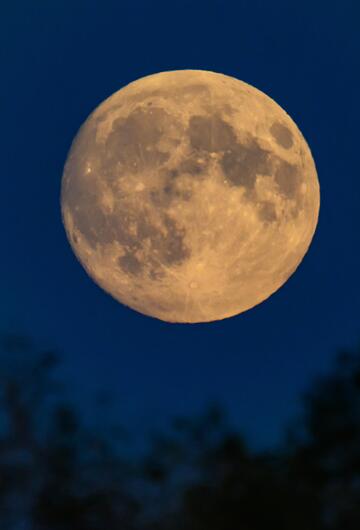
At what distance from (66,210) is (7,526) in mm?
9387

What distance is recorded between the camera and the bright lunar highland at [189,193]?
848 centimetres

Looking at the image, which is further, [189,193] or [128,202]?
[128,202]

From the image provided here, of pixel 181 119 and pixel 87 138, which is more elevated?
pixel 87 138

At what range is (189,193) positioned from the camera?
8.43m

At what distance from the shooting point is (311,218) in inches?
394

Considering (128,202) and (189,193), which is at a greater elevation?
(128,202)

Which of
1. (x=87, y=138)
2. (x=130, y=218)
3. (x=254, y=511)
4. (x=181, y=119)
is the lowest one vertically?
(x=254, y=511)

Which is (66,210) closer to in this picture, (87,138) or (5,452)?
(87,138)

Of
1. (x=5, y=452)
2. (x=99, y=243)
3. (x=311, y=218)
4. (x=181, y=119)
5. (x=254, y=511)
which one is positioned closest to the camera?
(x=181, y=119)

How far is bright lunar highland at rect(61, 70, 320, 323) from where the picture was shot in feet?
27.8

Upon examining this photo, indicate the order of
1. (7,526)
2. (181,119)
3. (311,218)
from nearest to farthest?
(181,119), (311,218), (7,526)

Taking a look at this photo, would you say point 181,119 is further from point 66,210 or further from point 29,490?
point 29,490

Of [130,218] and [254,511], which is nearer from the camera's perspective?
[130,218]

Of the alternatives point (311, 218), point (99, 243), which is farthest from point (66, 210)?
point (311, 218)
